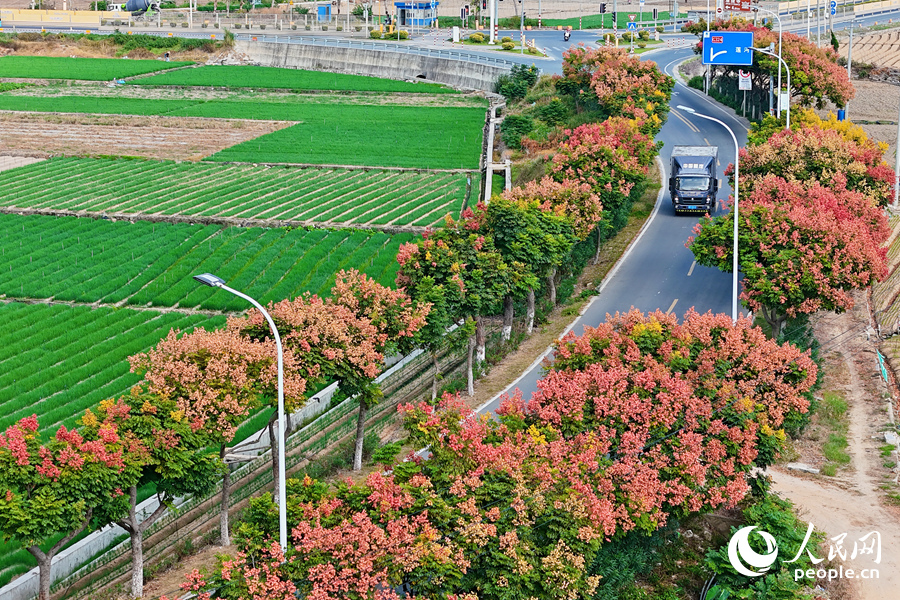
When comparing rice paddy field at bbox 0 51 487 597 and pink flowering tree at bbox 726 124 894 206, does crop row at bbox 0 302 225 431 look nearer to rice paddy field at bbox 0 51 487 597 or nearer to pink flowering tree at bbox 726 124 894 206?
rice paddy field at bbox 0 51 487 597

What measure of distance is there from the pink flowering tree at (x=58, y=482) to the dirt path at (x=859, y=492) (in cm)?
1698

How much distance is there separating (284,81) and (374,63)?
29.0ft

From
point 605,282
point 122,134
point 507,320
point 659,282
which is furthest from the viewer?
point 122,134

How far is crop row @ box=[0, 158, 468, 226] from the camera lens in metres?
55.1

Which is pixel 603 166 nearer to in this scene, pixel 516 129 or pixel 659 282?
pixel 659 282

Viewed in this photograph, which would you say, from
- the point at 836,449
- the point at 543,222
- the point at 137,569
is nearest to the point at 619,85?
the point at 543,222

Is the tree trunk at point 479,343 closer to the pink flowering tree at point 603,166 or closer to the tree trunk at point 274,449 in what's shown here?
the pink flowering tree at point 603,166

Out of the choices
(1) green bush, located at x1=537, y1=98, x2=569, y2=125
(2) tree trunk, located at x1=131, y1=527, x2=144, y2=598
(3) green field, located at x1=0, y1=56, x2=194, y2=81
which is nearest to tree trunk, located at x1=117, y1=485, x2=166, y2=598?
(2) tree trunk, located at x1=131, y1=527, x2=144, y2=598

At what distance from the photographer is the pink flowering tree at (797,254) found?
35406mm

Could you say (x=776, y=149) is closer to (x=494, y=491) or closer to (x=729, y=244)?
(x=729, y=244)

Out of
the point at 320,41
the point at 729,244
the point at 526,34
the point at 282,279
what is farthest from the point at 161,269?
the point at 526,34

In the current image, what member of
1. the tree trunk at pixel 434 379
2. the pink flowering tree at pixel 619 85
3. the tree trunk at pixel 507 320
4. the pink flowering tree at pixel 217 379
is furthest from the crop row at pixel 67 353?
the pink flowering tree at pixel 619 85
